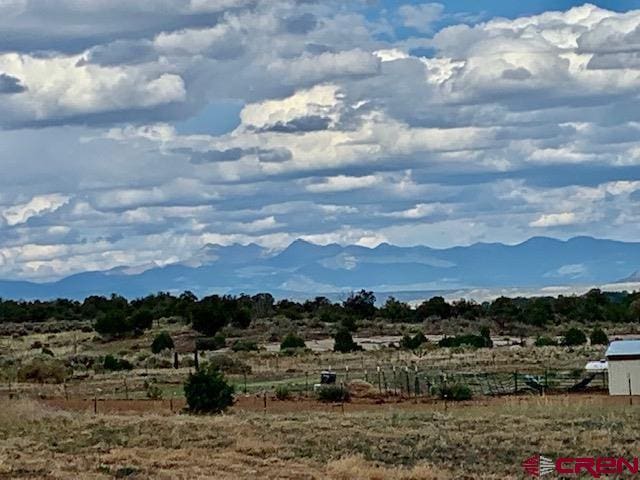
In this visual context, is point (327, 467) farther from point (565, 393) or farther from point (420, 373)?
point (420, 373)

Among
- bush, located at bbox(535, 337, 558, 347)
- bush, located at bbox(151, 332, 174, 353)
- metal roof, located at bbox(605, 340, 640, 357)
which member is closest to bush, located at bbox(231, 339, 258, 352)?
bush, located at bbox(151, 332, 174, 353)

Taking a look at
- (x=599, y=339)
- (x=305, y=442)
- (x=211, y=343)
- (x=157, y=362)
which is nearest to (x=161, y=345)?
(x=211, y=343)

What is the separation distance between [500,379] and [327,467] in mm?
28656

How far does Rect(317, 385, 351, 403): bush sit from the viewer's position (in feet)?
151

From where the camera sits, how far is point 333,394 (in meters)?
46.0

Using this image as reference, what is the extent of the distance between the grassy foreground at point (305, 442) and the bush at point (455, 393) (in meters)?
7.58

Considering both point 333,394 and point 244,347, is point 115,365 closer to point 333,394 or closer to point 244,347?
point 244,347

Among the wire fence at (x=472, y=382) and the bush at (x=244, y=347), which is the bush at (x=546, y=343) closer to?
the bush at (x=244, y=347)

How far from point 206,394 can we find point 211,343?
45.8 meters

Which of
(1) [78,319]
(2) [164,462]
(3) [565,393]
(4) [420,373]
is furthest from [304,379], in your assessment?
(1) [78,319]

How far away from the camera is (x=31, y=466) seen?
25812 millimetres

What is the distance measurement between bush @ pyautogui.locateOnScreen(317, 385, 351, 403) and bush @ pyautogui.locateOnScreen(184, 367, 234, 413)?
21.2ft

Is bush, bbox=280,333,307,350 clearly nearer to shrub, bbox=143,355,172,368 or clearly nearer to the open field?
shrub, bbox=143,355,172,368

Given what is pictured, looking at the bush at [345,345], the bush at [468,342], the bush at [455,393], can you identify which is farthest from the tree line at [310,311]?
the bush at [455,393]
